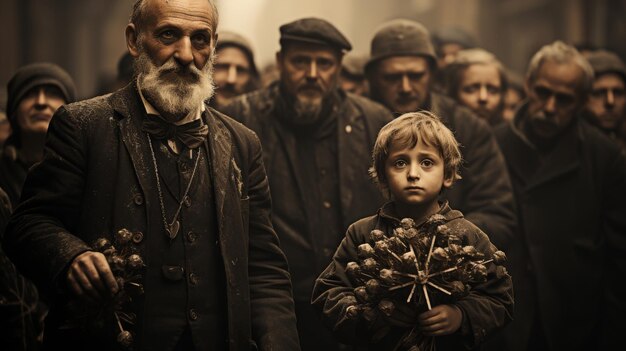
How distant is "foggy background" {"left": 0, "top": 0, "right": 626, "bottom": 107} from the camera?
14422 millimetres

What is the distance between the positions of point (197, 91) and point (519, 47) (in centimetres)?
1385

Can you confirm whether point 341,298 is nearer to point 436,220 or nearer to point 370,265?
point 370,265

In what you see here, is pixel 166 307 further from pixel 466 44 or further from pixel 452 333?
pixel 466 44

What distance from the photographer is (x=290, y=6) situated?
2855 centimetres

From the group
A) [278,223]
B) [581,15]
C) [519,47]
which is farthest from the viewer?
[519,47]

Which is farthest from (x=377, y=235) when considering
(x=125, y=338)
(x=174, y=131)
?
(x=125, y=338)

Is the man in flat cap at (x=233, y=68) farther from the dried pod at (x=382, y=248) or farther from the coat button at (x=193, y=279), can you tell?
the dried pod at (x=382, y=248)

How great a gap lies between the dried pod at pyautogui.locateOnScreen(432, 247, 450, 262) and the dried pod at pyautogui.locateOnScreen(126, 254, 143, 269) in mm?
1280

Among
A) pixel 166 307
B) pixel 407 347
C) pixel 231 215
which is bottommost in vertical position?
pixel 407 347

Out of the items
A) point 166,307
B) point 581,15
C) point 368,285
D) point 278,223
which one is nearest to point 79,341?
point 166,307

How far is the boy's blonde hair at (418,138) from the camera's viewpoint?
5066mm

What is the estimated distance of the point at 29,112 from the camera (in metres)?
7.04

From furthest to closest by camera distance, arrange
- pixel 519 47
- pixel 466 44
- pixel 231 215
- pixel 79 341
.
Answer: pixel 519 47
pixel 466 44
pixel 231 215
pixel 79 341

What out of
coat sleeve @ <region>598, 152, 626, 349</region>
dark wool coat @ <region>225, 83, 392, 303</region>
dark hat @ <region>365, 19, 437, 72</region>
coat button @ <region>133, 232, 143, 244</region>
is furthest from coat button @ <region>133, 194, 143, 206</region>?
coat sleeve @ <region>598, 152, 626, 349</region>
